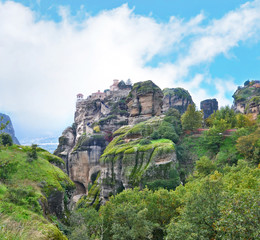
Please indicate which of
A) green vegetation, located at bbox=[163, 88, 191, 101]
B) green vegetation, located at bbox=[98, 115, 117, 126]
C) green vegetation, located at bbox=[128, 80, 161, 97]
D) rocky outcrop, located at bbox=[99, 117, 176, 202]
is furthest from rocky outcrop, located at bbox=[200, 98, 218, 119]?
rocky outcrop, located at bbox=[99, 117, 176, 202]

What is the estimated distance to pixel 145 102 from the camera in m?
51.5

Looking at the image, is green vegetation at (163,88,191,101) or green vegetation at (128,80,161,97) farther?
green vegetation at (163,88,191,101)

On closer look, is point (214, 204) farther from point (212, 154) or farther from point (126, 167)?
point (212, 154)

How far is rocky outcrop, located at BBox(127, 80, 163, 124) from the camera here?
50812 mm

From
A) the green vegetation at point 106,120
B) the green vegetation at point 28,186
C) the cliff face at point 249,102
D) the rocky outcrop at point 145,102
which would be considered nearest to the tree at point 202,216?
the green vegetation at point 28,186

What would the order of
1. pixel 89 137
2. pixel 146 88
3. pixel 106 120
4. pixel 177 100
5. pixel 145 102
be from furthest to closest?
pixel 177 100, pixel 106 120, pixel 89 137, pixel 145 102, pixel 146 88

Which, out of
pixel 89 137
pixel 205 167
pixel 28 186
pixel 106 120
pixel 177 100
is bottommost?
pixel 205 167

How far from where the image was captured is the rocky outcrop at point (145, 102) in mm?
50812

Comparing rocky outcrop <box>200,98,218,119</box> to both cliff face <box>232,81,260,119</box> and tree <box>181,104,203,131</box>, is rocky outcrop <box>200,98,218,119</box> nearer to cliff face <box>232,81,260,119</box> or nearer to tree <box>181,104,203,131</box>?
Answer: cliff face <box>232,81,260,119</box>

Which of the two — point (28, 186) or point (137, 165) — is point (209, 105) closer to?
point (137, 165)

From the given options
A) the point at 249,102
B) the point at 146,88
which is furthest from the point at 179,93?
the point at 146,88

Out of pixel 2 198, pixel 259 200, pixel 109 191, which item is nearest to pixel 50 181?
pixel 2 198

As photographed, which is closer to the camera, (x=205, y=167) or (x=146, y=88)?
(x=205, y=167)

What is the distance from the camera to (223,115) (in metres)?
49.8
